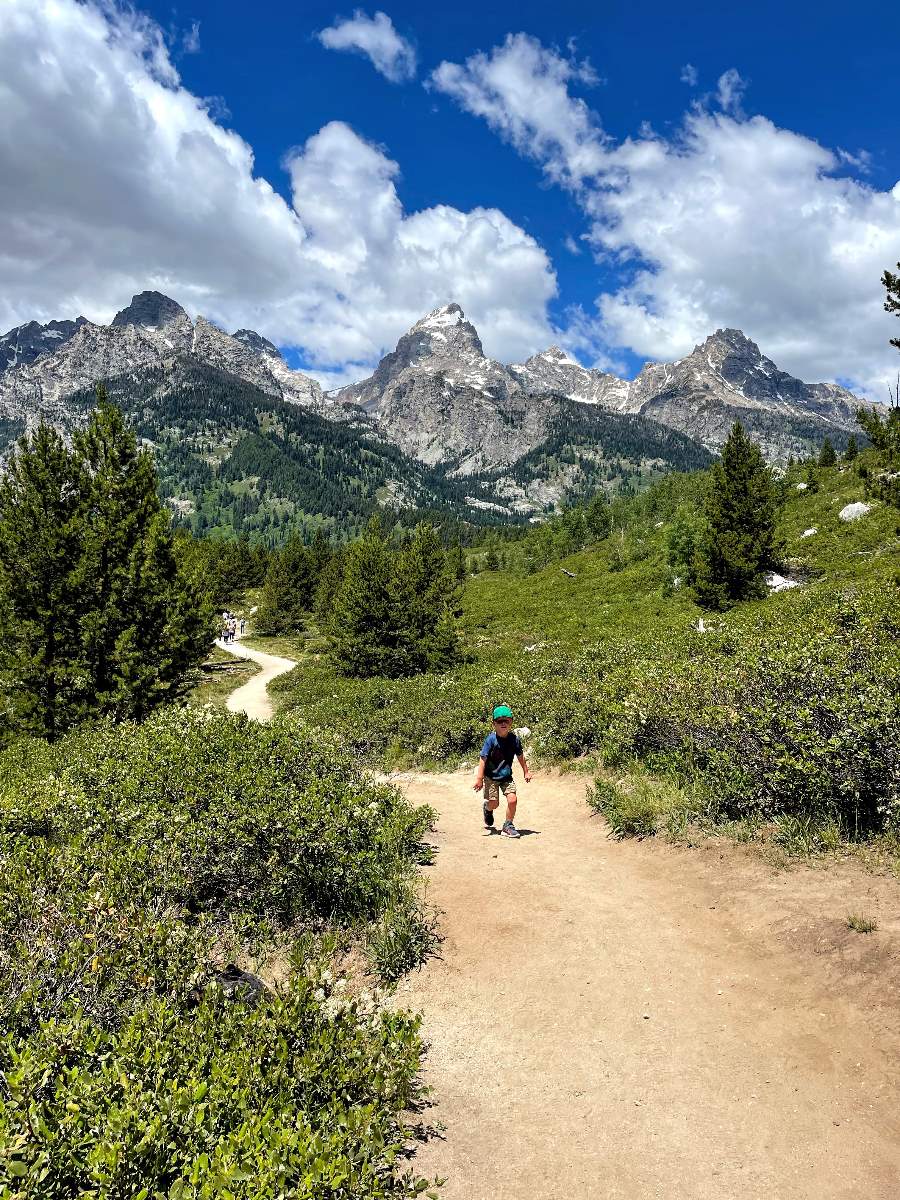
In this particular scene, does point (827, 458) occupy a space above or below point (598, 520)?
above

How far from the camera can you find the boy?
11.6 meters

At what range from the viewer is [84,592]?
57.1 ft

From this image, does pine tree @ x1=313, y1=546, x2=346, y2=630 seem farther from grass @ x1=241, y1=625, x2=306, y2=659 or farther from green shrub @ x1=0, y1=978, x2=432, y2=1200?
green shrub @ x1=0, y1=978, x2=432, y2=1200

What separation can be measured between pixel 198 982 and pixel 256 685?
121 feet

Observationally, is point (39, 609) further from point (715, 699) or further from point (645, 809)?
point (715, 699)

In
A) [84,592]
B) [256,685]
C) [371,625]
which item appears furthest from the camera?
[256,685]

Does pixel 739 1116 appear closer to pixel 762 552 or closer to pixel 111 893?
pixel 111 893

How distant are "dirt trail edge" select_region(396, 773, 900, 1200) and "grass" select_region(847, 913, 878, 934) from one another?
0.27ft

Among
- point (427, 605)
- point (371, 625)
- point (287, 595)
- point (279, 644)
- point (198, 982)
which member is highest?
point (287, 595)

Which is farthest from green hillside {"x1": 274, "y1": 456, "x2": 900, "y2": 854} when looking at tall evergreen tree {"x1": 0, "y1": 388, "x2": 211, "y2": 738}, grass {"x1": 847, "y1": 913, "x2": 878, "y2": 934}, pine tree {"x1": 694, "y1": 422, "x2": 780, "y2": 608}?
tall evergreen tree {"x1": 0, "y1": 388, "x2": 211, "y2": 738}

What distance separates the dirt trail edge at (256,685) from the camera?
1251 inches

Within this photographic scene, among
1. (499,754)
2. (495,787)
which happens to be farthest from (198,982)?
(495,787)

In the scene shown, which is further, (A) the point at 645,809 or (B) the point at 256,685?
(B) the point at 256,685

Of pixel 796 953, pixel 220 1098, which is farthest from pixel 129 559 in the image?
pixel 796 953
